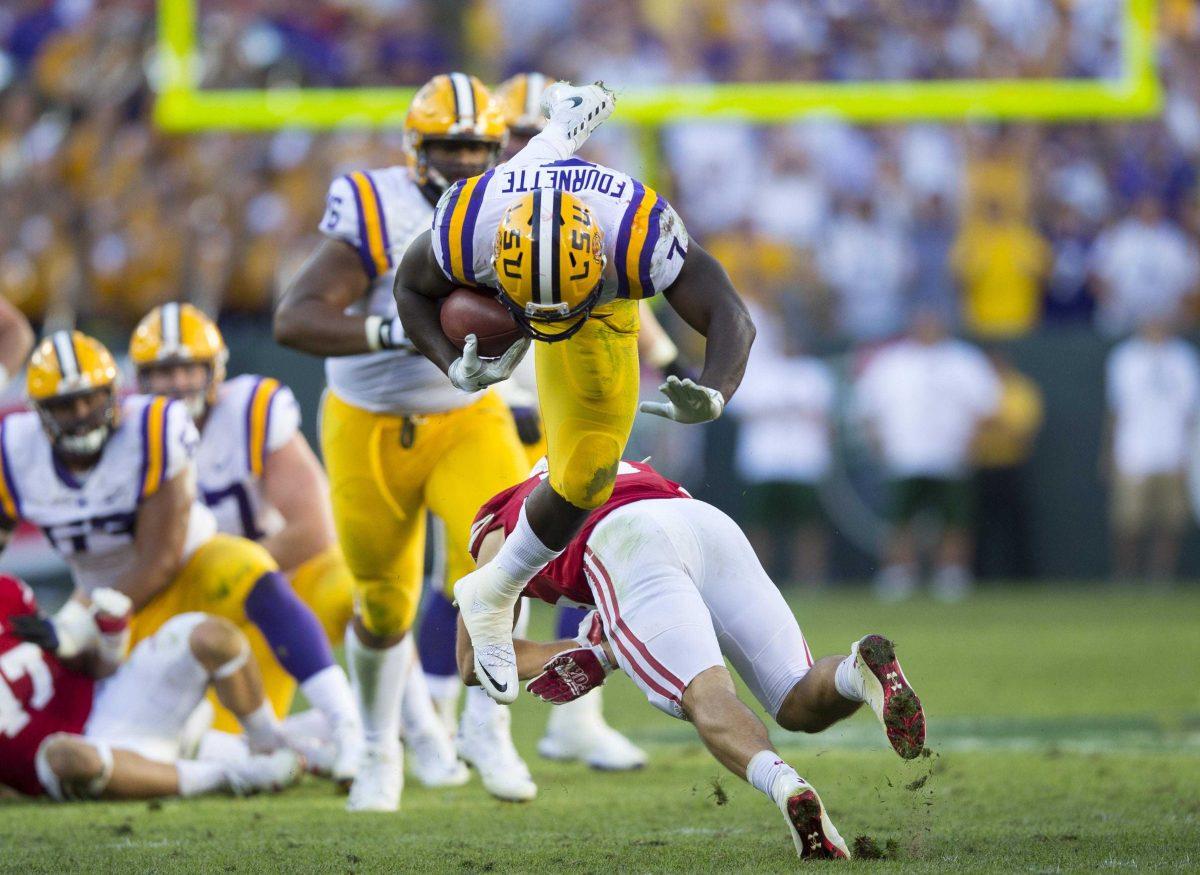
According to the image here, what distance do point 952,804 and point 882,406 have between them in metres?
7.47

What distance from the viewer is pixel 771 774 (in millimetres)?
3756

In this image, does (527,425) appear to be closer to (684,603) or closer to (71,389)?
(71,389)

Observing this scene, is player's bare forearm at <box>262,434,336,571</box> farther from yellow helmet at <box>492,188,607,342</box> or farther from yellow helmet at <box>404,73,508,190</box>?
yellow helmet at <box>492,188,607,342</box>

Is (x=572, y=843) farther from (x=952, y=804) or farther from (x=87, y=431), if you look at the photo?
(x=87, y=431)

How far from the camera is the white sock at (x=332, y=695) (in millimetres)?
5566

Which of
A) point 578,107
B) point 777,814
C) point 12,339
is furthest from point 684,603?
point 12,339

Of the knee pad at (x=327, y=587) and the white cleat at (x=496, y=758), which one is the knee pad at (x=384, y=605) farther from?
the knee pad at (x=327, y=587)

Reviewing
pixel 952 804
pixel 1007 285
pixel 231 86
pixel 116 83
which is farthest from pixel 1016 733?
pixel 116 83

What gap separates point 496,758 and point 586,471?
4.78 feet

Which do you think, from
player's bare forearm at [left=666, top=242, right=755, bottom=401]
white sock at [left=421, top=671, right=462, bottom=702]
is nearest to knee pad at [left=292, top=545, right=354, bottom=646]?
white sock at [left=421, top=671, right=462, bottom=702]

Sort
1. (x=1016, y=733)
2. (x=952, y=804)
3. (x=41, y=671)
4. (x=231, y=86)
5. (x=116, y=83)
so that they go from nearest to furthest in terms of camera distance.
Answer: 1. (x=952, y=804)
2. (x=41, y=671)
3. (x=1016, y=733)
4. (x=231, y=86)
5. (x=116, y=83)

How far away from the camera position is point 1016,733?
254 inches

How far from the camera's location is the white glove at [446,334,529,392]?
406 centimetres

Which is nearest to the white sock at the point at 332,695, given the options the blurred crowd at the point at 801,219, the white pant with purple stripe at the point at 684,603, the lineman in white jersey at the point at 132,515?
the lineman in white jersey at the point at 132,515
